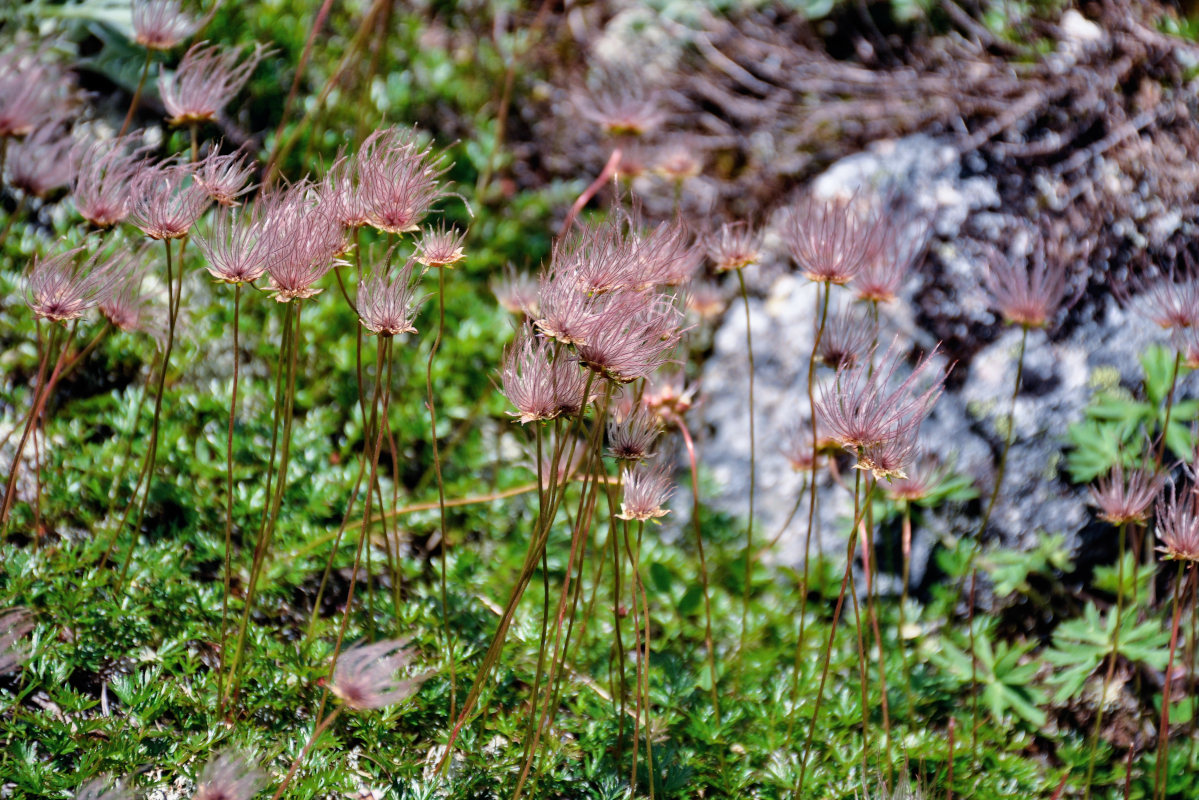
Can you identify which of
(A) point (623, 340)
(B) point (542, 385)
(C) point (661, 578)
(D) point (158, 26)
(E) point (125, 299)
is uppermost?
(D) point (158, 26)

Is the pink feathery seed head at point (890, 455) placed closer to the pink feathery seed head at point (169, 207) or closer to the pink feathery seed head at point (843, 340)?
the pink feathery seed head at point (843, 340)

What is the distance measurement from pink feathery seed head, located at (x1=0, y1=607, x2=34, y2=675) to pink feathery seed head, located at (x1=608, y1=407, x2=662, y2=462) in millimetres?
1291

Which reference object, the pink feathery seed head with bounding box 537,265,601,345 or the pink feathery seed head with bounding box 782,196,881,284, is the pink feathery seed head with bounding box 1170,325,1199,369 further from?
the pink feathery seed head with bounding box 537,265,601,345

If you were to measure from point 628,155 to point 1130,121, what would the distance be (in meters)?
2.16

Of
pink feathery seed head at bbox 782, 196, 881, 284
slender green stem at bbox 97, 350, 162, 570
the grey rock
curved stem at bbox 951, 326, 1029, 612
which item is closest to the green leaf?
the grey rock

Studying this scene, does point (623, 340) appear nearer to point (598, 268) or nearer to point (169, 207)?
point (598, 268)

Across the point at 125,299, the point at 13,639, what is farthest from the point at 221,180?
the point at 13,639

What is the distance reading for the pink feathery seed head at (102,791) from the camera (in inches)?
67.9

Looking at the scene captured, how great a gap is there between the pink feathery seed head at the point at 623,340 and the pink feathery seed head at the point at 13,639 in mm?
1308

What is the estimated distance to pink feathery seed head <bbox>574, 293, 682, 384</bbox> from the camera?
177 cm

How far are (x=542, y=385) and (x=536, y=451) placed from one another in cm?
135

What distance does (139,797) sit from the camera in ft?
6.36

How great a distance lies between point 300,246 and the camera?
1946 mm

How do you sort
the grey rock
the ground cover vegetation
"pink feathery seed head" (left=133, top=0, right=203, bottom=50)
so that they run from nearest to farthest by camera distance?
the ground cover vegetation < "pink feathery seed head" (left=133, top=0, right=203, bottom=50) < the grey rock
